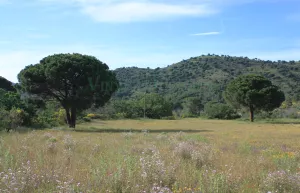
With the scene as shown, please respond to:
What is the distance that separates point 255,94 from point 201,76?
6588 centimetres

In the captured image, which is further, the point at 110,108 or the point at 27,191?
the point at 110,108

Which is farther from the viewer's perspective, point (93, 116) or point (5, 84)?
point (93, 116)

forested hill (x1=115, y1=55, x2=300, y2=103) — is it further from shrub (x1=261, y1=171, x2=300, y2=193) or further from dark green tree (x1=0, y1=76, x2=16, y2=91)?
shrub (x1=261, y1=171, x2=300, y2=193)

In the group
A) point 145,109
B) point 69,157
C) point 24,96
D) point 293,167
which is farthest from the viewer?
point 145,109

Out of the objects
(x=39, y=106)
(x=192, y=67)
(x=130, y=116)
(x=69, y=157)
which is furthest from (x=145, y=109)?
(x=69, y=157)

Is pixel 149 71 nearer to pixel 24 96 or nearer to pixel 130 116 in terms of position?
pixel 130 116

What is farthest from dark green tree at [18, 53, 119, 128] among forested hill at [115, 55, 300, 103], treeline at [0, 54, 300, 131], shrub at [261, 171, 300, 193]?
forested hill at [115, 55, 300, 103]

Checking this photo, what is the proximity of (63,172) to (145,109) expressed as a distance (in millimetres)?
Result: 73003

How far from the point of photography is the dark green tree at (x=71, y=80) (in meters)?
32.0

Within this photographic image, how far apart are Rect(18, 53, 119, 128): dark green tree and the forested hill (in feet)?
180

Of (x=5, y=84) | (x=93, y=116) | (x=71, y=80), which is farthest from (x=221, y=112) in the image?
(x=71, y=80)

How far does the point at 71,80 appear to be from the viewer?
3312 cm

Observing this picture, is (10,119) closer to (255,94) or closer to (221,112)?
(255,94)

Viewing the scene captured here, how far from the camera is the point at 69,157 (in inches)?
384
